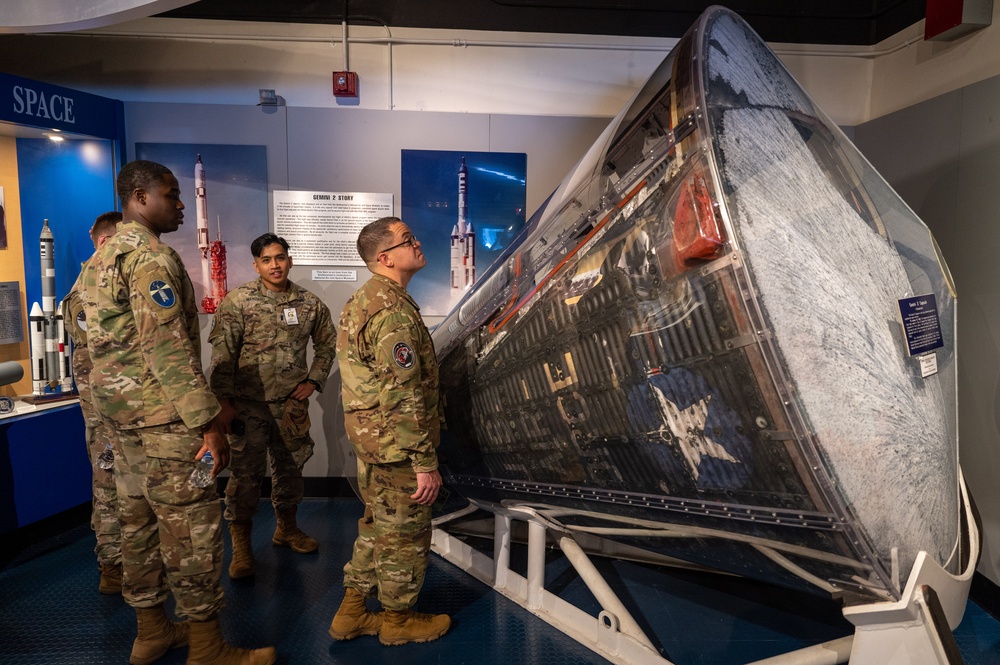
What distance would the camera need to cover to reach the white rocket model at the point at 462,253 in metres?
3.78

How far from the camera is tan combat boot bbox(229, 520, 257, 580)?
2.84 meters

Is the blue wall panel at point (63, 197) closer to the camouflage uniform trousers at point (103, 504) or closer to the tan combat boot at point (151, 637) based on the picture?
the camouflage uniform trousers at point (103, 504)

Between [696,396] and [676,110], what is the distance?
0.67 meters

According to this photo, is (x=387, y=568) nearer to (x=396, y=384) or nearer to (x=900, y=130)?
(x=396, y=384)

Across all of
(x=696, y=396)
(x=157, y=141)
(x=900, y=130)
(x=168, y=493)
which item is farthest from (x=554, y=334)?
(x=157, y=141)

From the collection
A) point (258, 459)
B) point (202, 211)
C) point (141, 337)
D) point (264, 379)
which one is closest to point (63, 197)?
point (202, 211)

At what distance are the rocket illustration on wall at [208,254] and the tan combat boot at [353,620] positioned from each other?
209 cm

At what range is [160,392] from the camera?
201 centimetres

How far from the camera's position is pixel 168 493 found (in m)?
2.04

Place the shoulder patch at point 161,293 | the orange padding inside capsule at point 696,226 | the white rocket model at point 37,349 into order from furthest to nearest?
the white rocket model at point 37,349 < the shoulder patch at point 161,293 < the orange padding inside capsule at point 696,226

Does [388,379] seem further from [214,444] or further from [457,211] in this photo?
[457,211]

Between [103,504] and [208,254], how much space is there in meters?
1.59

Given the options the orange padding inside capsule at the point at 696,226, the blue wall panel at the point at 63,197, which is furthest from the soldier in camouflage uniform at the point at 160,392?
the blue wall panel at the point at 63,197

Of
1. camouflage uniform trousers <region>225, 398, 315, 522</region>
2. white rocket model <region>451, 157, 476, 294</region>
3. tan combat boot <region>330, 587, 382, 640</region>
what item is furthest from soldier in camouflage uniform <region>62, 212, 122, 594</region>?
white rocket model <region>451, 157, 476, 294</region>
